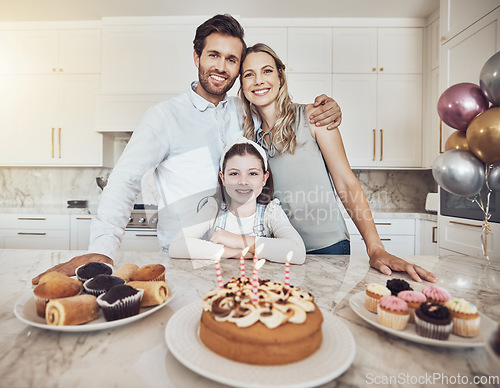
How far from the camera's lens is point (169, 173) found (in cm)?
186

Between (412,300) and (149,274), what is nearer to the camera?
(412,300)

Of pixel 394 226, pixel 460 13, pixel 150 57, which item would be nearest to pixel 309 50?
pixel 460 13

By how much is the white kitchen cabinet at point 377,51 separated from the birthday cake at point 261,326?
3.43 meters

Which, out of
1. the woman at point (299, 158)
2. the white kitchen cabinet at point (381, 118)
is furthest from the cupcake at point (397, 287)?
the white kitchen cabinet at point (381, 118)

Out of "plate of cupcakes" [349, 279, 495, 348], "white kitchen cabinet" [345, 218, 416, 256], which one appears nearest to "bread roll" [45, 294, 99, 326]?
"plate of cupcakes" [349, 279, 495, 348]

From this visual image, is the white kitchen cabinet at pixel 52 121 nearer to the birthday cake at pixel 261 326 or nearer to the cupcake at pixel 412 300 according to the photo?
the birthday cake at pixel 261 326

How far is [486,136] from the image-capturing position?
1.46 meters

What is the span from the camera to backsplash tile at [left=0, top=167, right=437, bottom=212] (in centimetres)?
388

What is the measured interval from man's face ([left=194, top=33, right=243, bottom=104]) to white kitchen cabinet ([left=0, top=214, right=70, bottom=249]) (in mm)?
2453

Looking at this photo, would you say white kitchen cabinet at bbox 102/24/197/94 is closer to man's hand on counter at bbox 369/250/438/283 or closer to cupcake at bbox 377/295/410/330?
man's hand on counter at bbox 369/250/438/283

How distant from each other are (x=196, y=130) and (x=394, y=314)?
145cm

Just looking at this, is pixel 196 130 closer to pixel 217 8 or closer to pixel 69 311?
pixel 69 311

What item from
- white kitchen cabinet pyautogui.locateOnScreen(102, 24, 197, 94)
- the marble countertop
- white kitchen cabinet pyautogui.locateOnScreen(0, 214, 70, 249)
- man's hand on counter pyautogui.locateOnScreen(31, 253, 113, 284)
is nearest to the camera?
the marble countertop

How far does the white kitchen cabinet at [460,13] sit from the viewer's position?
87.9 inches
